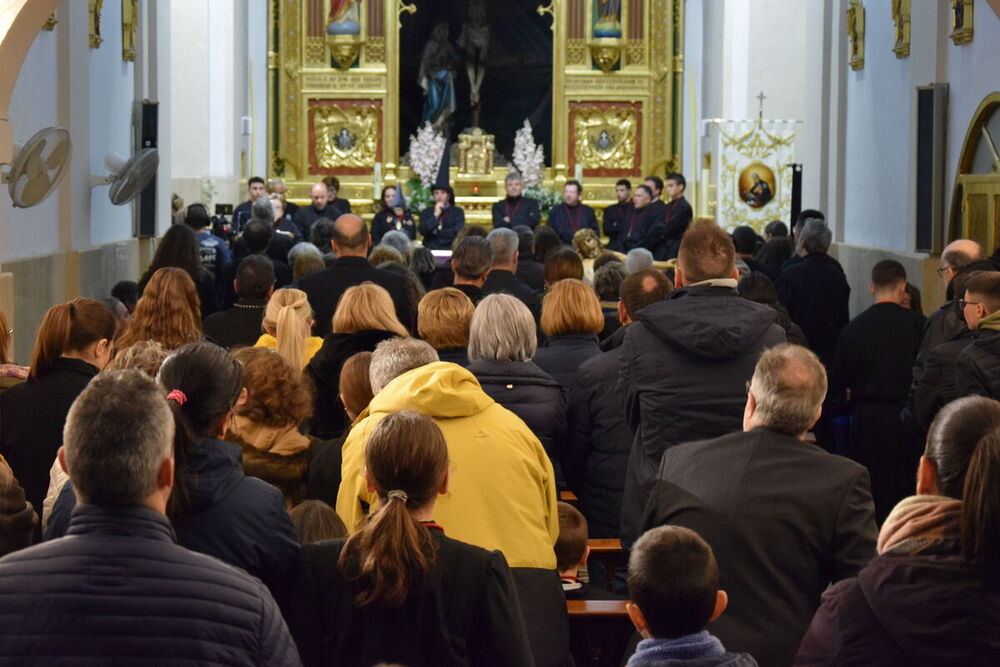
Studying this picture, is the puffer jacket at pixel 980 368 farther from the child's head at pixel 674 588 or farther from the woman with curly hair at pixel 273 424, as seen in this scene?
the child's head at pixel 674 588

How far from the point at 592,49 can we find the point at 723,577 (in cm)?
2066

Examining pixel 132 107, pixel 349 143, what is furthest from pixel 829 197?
pixel 349 143

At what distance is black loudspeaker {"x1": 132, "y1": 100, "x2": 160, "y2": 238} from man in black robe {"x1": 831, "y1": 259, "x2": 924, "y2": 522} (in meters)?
8.03

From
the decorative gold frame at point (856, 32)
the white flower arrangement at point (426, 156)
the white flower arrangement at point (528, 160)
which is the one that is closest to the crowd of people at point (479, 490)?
the decorative gold frame at point (856, 32)

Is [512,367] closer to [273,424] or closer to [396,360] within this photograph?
[396,360]

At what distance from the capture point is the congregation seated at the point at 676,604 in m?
3.14

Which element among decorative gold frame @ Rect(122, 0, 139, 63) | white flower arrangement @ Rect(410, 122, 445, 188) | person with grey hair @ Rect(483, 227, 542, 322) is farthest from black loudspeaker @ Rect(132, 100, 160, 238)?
white flower arrangement @ Rect(410, 122, 445, 188)

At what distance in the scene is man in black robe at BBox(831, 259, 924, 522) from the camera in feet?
27.5

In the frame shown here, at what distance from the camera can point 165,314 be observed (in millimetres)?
6312

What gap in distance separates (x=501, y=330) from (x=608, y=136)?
1869 centimetres

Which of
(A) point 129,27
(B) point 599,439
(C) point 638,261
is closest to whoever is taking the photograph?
(B) point 599,439

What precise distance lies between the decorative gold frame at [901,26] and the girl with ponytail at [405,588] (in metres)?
10.1

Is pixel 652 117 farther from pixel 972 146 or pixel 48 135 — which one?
pixel 48 135

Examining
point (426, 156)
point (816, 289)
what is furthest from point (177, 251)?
point (426, 156)
